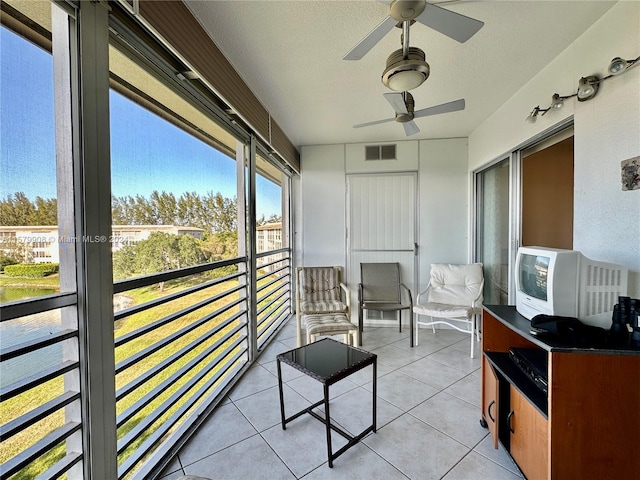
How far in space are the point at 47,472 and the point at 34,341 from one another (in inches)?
19.6

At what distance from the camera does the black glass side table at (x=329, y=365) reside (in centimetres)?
156

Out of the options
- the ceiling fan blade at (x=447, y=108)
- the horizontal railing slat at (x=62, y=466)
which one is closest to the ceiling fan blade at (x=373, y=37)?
the ceiling fan blade at (x=447, y=108)

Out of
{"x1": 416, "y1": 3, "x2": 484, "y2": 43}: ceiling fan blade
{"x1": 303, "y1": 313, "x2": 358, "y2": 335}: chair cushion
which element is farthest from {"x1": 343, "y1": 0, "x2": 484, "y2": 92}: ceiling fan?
{"x1": 303, "y1": 313, "x2": 358, "y2": 335}: chair cushion

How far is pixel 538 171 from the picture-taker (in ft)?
8.41

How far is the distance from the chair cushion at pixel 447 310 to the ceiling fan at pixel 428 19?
2598 mm

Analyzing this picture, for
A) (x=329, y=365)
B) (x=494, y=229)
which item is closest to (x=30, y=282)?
(x=329, y=365)

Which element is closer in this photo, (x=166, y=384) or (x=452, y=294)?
(x=166, y=384)

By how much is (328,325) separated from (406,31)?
7.87 feet

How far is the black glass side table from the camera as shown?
1555 millimetres

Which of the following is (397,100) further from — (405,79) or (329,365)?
(329,365)

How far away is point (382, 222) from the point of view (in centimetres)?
408

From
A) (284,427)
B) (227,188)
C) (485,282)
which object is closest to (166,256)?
(227,188)

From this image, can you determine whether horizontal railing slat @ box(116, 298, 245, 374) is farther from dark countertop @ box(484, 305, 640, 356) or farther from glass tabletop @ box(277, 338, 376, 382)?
dark countertop @ box(484, 305, 640, 356)

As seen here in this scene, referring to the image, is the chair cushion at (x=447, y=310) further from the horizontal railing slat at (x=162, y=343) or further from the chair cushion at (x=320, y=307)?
the horizontal railing slat at (x=162, y=343)
